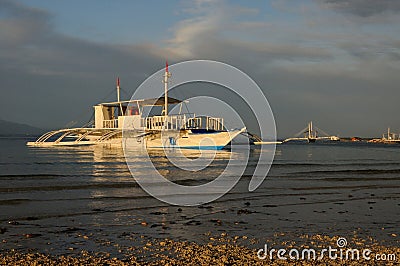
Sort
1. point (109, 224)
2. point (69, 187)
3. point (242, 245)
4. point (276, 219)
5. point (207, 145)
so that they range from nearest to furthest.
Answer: point (242, 245) < point (109, 224) < point (276, 219) < point (69, 187) < point (207, 145)

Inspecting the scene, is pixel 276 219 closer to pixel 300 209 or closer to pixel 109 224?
pixel 300 209

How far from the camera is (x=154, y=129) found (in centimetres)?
5709

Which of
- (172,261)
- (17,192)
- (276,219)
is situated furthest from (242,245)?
(17,192)

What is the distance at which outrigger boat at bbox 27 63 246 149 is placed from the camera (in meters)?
54.1

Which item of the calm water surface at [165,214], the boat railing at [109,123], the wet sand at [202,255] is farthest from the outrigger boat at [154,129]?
the wet sand at [202,255]

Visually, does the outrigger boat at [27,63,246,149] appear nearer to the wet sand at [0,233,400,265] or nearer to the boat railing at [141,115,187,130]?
the boat railing at [141,115,187,130]

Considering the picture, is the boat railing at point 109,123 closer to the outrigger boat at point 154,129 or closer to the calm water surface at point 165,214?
the outrigger boat at point 154,129

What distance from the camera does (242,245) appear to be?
8766mm

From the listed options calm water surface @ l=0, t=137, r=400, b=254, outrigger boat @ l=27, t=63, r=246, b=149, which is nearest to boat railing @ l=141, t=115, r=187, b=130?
outrigger boat @ l=27, t=63, r=246, b=149

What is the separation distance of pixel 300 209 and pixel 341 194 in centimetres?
460

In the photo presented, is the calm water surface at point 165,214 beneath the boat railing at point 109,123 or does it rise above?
beneath

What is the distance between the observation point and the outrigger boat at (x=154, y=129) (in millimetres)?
54125

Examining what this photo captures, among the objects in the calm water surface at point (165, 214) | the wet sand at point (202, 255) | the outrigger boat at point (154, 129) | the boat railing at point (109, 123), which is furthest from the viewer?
the boat railing at point (109, 123)

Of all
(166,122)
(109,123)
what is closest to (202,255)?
(166,122)
